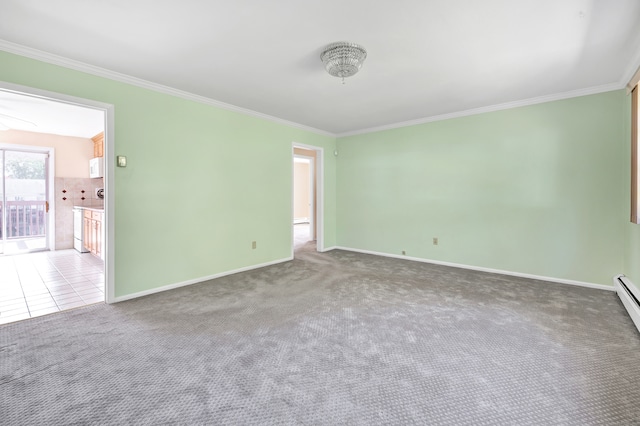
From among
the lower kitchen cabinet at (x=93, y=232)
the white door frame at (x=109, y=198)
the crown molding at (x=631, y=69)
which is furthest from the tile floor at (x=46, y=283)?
the crown molding at (x=631, y=69)

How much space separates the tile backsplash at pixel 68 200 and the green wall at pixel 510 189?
19.8 ft

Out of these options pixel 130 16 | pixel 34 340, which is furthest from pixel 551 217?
pixel 34 340

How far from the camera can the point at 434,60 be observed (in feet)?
8.87

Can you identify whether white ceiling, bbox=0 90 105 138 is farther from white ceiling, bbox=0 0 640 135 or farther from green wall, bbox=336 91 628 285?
green wall, bbox=336 91 628 285

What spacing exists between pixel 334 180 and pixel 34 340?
4950mm

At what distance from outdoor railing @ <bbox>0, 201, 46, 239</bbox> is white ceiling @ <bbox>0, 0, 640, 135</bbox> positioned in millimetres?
4937

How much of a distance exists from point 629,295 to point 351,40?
144 inches

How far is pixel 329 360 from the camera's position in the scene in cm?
200

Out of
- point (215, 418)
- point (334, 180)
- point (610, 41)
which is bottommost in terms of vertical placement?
point (215, 418)

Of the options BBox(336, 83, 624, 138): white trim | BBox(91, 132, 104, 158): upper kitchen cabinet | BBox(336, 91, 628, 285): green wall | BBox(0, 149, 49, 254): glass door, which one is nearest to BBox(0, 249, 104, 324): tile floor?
BBox(0, 149, 49, 254): glass door

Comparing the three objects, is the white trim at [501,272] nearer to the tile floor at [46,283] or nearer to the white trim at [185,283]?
the white trim at [185,283]

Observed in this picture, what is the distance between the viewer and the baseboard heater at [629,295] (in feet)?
8.19

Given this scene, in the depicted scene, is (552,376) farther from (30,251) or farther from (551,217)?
(30,251)

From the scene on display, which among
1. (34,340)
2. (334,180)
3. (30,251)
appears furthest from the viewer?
(334,180)
